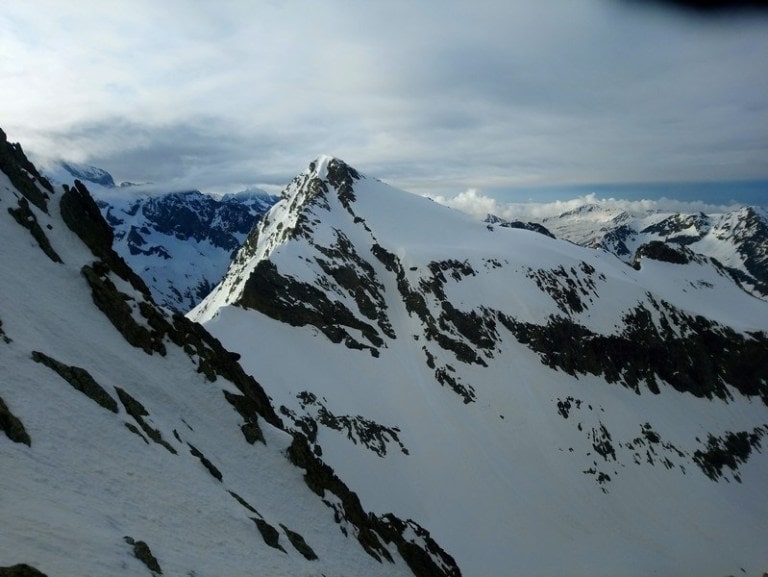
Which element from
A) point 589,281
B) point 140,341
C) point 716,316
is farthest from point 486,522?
point 716,316

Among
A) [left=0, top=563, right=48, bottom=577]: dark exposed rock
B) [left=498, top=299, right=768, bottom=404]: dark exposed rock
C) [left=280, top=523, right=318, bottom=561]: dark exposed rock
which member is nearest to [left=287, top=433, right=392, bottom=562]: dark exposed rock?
[left=280, top=523, right=318, bottom=561]: dark exposed rock

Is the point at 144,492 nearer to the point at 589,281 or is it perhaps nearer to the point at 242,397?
the point at 242,397

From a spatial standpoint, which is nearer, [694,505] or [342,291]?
[694,505]

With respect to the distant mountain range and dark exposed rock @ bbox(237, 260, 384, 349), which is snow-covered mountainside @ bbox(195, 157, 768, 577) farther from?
the distant mountain range

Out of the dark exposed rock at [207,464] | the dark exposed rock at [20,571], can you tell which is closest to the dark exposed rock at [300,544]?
the dark exposed rock at [207,464]

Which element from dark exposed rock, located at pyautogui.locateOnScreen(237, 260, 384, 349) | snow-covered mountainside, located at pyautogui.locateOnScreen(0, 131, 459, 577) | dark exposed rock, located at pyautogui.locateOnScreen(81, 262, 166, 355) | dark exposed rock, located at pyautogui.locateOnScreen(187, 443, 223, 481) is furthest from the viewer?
dark exposed rock, located at pyautogui.locateOnScreen(237, 260, 384, 349)

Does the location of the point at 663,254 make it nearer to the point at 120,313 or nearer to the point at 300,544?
the point at 300,544

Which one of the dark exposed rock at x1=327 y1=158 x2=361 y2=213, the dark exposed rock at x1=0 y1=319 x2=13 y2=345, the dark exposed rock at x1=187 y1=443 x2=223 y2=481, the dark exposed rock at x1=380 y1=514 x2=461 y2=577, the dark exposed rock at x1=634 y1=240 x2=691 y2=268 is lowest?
the dark exposed rock at x1=380 y1=514 x2=461 y2=577

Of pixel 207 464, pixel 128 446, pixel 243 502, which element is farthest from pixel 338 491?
pixel 128 446
